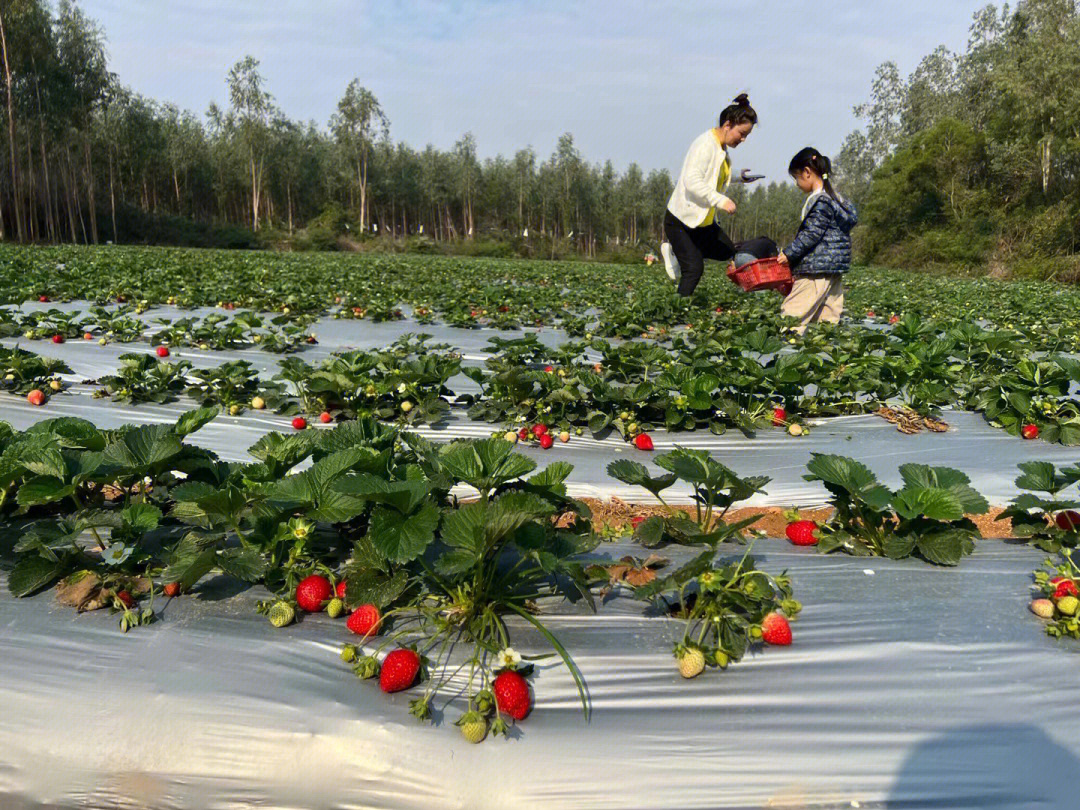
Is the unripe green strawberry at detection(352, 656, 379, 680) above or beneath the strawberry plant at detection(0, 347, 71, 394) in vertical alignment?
beneath

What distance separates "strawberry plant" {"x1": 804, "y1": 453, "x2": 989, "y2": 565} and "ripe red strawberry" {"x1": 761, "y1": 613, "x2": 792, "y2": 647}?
16.8 inches

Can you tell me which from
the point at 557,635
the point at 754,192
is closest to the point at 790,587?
the point at 557,635

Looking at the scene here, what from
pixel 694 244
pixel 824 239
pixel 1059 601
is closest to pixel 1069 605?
pixel 1059 601

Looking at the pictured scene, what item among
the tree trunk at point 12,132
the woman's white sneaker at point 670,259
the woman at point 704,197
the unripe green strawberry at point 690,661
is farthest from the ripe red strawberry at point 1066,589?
the tree trunk at point 12,132

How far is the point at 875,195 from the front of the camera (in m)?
41.1

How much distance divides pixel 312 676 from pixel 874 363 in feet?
12.5

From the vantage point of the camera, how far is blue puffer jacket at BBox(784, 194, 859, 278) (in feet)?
18.4

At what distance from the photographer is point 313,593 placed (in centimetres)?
159

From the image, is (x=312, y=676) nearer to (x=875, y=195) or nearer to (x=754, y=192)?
(x=875, y=195)

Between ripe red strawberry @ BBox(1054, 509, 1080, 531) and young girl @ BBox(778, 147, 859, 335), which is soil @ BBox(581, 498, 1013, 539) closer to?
ripe red strawberry @ BBox(1054, 509, 1080, 531)

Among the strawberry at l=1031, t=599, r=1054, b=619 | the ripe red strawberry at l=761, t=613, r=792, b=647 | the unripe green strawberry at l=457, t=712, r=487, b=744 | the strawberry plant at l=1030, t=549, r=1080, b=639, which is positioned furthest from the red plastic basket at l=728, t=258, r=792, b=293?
the unripe green strawberry at l=457, t=712, r=487, b=744

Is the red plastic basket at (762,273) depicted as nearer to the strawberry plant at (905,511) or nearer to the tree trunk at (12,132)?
the strawberry plant at (905,511)

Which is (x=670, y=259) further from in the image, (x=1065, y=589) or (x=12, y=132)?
(x=12, y=132)

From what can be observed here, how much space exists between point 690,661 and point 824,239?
Result: 203 inches
